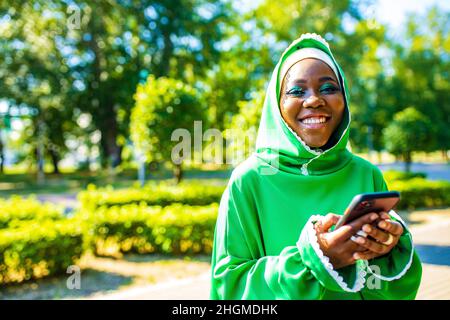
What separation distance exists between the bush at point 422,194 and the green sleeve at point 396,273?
10908 millimetres

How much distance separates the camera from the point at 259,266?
1.38m

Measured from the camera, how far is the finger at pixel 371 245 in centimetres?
113

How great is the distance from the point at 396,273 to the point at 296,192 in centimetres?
41

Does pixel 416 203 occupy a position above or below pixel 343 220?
below

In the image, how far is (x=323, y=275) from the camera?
117 centimetres

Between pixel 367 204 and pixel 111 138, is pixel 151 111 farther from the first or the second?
pixel 111 138

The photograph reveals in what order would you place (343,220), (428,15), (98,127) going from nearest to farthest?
1. (343,220)
2. (98,127)
3. (428,15)

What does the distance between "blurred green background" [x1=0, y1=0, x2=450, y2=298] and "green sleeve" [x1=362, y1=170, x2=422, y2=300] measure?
4.70 meters

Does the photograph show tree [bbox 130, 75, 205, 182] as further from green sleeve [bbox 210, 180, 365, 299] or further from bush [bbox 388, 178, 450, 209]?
green sleeve [bbox 210, 180, 365, 299]

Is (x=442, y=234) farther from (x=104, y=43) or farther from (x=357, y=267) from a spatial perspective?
(x=104, y=43)

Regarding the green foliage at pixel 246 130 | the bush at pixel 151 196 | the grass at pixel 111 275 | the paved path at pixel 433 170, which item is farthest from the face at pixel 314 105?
the paved path at pixel 433 170

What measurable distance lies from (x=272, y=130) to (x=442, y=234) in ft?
26.0
